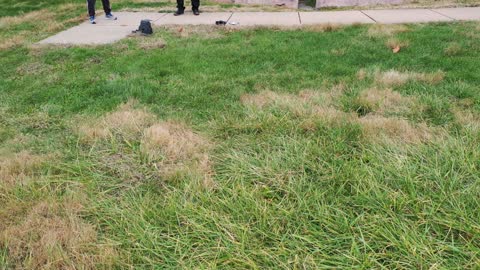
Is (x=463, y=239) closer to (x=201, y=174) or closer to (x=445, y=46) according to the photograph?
(x=201, y=174)

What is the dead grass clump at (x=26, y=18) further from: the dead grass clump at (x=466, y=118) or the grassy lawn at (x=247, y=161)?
the dead grass clump at (x=466, y=118)

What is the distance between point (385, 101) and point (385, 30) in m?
3.32

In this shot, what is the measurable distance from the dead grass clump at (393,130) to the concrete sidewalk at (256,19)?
191 inches

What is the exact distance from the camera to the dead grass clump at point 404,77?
448 cm

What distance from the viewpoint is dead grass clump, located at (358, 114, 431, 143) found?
319 cm

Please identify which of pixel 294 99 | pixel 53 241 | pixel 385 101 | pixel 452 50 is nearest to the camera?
pixel 53 241

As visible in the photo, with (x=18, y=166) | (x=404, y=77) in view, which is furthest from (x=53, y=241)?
(x=404, y=77)

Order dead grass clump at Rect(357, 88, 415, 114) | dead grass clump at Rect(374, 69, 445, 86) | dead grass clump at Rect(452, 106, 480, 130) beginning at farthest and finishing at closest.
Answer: dead grass clump at Rect(374, 69, 445, 86)
dead grass clump at Rect(357, 88, 415, 114)
dead grass clump at Rect(452, 106, 480, 130)

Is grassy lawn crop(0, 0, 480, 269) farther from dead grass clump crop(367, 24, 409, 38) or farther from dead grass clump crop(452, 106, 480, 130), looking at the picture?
dead grass clump crop(367, 24, 409, 38)

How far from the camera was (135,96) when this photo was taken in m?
4.50

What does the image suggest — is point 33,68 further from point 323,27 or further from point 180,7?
point 323,27

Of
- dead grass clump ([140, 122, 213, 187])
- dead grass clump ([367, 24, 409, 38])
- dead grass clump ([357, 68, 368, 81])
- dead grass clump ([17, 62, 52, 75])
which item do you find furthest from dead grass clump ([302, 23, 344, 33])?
dead grass clump ([17, 62, 52, 75])

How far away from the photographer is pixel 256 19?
8.65 meters

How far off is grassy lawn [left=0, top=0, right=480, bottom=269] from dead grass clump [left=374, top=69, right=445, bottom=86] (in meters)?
0.02
